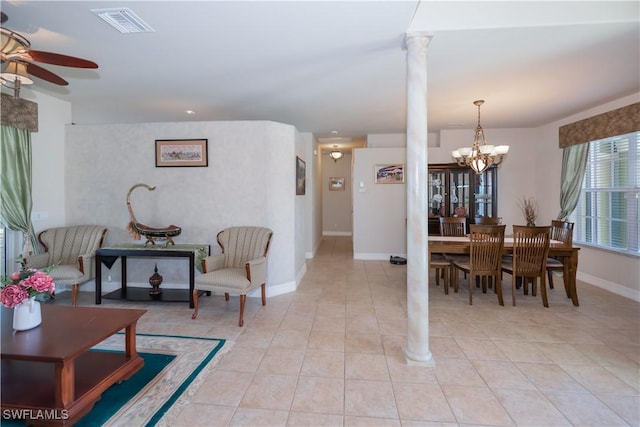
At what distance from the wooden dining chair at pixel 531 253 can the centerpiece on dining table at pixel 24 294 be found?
4.40 metres

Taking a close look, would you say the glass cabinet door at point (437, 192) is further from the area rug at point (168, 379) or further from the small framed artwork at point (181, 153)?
the area rug at point (168, 379)

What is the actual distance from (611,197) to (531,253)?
197 cm

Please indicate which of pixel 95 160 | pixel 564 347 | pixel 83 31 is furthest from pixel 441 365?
pixel 95 160

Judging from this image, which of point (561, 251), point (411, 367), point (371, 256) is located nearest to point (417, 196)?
point (411, 367)

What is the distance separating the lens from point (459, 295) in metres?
4.12

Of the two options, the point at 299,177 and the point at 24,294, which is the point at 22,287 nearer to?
the point at 24,294

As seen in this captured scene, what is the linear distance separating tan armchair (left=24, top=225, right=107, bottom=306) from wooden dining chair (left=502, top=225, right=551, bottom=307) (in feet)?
16.7

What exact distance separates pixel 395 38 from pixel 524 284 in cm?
356

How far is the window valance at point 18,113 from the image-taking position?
3.51 metres

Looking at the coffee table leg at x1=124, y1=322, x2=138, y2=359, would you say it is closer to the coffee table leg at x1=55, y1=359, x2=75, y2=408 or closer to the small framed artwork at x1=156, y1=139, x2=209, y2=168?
the coffee table leg at x1=55, y1=359, x2=75, y2=408

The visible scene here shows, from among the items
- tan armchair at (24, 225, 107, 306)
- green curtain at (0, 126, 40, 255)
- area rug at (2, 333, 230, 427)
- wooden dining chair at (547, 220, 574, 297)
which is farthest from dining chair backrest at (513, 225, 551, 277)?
green curtain at (0, 126, 40, 255)

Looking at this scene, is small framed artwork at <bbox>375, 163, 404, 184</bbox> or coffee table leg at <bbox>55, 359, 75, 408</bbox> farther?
small framed artwork at <bbox>375, 163, 404, 184</bbox>

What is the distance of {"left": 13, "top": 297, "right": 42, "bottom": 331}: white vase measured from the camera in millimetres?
2000

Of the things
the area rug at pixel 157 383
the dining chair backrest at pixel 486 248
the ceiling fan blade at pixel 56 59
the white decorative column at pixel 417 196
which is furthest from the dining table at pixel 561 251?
the ceiling fan blade at pixel 56 59
